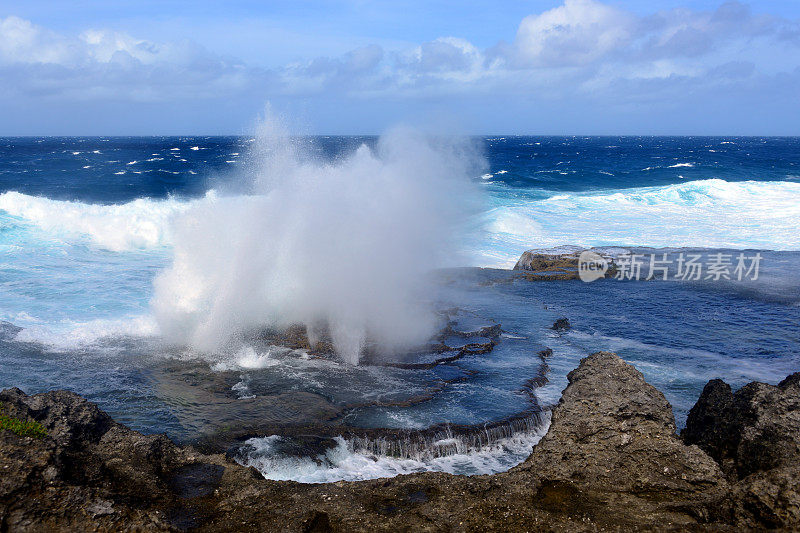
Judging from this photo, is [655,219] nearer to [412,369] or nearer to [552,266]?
[552,266]

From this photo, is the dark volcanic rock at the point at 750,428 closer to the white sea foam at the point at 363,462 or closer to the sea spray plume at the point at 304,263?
the white sea foam at the point at 363,462

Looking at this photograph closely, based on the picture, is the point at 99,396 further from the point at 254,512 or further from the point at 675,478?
the point at 675,478

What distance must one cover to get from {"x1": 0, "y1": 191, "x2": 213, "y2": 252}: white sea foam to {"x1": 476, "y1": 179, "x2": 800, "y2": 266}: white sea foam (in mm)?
15143

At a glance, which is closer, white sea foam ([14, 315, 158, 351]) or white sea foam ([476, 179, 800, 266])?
white sea foam ([14, 315, 158, 351])

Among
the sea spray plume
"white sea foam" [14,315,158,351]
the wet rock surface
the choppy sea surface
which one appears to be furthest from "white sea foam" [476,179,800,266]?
the wet rock surface

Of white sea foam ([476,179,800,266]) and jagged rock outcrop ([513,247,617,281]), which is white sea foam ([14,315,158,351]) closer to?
jagged rock outcrop ([513,247,617,281])

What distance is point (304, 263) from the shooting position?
15.1m

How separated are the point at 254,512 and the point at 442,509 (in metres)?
1.95

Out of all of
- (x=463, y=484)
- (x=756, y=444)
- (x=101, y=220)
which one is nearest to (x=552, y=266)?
(x=756, y=444)

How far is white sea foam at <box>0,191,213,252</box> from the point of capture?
89.2 feet

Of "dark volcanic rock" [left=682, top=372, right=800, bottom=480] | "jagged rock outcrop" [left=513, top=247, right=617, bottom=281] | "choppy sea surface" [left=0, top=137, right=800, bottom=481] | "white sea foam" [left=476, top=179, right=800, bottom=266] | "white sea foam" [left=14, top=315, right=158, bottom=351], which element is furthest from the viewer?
"white sea foam" [left=476, top=179, right=800, bottom=266]

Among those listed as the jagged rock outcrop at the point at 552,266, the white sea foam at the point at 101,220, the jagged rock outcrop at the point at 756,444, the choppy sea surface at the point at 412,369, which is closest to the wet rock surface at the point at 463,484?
the jagged rock outcrop at the point at 756,444

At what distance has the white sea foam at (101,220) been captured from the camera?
27188 mm

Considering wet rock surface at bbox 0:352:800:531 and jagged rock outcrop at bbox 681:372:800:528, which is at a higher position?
jagged rock outcrop at bbox 681:372:800:528
